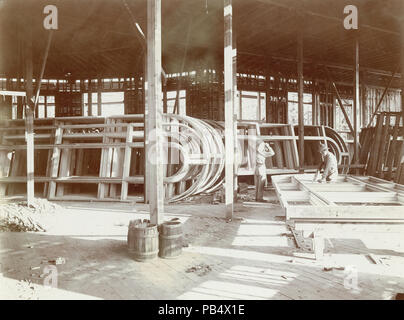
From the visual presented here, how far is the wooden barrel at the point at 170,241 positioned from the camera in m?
4.83

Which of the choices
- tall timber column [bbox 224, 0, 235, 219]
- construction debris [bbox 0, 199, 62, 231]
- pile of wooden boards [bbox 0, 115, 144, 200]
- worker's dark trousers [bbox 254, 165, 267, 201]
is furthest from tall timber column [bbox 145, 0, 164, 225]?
worker's dark trousers [bbox 254, 165, 267, 201]

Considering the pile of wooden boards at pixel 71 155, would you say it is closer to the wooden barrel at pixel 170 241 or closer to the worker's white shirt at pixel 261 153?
the worker's white shirt at pixel 261 153

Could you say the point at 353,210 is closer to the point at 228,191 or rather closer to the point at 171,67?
the point at 228,191

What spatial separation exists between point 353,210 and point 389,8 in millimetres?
10557

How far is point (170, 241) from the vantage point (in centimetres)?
484

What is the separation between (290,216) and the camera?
389 centimetres

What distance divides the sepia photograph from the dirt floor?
0.03 metres

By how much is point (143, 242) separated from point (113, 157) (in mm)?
5979

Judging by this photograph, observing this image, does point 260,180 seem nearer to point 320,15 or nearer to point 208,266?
point 208,266

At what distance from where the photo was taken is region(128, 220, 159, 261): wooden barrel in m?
4.67

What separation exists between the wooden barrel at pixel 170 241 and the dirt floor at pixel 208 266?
0.42 ft

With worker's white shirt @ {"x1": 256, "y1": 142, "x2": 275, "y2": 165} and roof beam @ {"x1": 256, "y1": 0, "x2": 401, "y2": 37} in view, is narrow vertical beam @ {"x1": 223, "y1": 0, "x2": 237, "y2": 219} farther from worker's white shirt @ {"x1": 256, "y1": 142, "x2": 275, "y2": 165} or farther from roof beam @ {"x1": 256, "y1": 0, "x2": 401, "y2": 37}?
roof beam @ {"x1": 256, "y1": 0, "x2": 401, "y2": 37}

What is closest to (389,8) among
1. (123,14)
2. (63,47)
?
(123,14)

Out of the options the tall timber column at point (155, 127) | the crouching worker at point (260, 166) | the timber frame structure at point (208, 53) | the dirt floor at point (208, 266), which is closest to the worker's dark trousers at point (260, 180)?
the crouching worker at point (260, 166)
